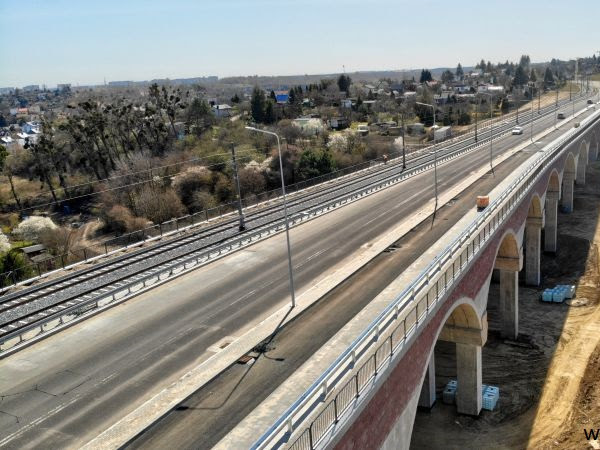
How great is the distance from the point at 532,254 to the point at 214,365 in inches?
1607

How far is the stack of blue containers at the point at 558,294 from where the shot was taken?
48562 mm

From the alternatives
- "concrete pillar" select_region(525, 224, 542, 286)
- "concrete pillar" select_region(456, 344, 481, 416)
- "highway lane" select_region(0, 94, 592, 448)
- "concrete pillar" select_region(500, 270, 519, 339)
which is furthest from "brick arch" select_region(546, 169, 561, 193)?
"concrete pillar" select_region(456, 344, 481, 416)

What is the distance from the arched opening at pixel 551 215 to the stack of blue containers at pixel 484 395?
31.1 meters

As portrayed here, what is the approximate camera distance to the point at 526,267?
177 ft

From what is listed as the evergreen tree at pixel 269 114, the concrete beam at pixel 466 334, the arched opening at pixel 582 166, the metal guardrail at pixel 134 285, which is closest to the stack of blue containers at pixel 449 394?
the concrete beam at pixel 466 334

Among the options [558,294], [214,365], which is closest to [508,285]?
[558,294]

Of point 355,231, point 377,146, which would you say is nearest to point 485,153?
point 377,146

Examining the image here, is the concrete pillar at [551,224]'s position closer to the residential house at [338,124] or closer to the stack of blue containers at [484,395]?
the stack of blue containers at [484,395]

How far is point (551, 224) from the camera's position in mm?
61375

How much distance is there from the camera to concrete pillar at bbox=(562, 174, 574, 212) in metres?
75.7

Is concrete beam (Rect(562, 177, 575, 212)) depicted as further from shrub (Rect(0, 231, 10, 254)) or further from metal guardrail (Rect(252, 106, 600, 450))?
shrub (Rect(0, 231, 10, 254))

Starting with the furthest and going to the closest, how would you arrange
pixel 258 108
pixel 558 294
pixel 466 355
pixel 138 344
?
pixel 258 108
pixel 558 294
pixel 466 355
pixel 138 344

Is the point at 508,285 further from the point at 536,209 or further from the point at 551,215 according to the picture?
the point at 551,215

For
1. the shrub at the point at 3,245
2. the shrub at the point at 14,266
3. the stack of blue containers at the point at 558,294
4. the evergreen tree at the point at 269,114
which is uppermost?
the evergreen tree at the point at 269,114
